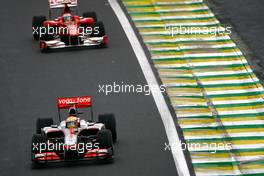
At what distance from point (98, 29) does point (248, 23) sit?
6.48 meters

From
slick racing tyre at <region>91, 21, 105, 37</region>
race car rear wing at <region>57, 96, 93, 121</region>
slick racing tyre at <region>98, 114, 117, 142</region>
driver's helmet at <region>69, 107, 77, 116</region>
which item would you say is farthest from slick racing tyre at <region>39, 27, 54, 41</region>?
slick racing tyre at <region>98, 114, 117, 142</region>

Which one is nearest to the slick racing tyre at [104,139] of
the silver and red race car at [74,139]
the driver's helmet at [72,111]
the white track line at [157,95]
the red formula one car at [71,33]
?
the silver and red race car at [74,139]

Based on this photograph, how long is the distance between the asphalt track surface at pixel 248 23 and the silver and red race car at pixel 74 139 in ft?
24.8

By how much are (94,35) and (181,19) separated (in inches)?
184

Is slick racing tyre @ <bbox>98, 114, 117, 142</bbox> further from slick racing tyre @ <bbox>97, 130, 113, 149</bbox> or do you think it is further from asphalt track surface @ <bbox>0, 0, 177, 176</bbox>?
slick racing tyre @ <bbox>97, 130, 113, 149</bbox>

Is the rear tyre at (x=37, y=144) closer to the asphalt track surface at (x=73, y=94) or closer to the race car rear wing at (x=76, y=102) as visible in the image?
the asphalt track surface at (x=73, y=94)

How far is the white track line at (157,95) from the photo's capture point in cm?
2861

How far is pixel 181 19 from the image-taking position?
4128 centimetres

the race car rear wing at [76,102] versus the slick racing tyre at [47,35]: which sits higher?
the slick racing tyre at [47,35]

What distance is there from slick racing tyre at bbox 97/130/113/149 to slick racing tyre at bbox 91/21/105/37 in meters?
10.0

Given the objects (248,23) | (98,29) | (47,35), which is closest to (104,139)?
(98,29)

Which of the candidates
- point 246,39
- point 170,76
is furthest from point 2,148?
point 246,39

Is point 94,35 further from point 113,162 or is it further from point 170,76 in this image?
point 113,162

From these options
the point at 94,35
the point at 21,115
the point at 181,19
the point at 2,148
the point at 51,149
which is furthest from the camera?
the point at 181,19
